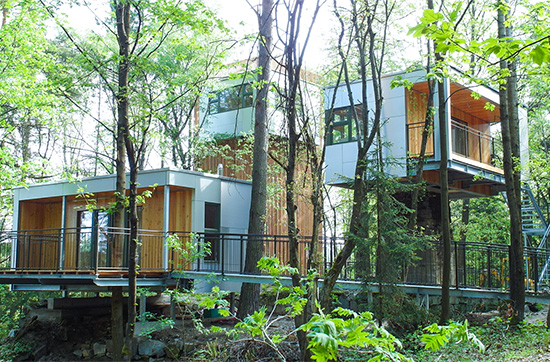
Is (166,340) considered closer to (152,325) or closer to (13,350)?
(152,325)

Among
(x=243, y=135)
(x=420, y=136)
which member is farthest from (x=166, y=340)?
(x=420, y=136)

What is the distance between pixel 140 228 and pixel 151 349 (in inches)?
184

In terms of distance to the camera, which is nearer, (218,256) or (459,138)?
(218,256)

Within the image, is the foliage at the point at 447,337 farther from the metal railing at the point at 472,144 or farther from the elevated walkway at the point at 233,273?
the metal railing at the point at 472,144

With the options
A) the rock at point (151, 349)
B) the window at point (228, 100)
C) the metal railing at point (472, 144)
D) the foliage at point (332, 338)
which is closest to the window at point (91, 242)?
the rock at point (151, 349)

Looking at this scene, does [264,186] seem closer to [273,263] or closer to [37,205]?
[37,205]

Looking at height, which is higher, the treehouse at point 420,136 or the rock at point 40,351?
the treehouse at point 420,136

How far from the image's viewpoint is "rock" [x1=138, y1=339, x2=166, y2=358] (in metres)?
13.6

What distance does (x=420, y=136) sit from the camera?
688 inches

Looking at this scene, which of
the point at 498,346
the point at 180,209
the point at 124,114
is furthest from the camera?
the point at 180,209

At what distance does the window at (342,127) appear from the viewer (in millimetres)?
18406

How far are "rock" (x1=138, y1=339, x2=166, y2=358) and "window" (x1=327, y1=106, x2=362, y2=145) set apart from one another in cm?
867

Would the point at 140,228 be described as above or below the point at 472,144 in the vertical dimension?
below

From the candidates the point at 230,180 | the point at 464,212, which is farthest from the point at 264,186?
the point at 464,212
